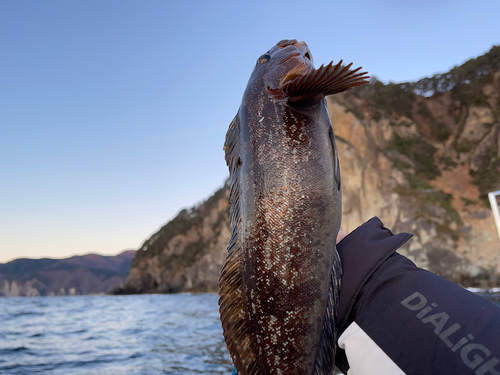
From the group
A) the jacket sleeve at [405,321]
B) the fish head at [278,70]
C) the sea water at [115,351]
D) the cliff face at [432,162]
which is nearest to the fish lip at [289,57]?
the fish head at [278,70]

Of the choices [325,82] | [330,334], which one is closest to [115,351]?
[330,334]

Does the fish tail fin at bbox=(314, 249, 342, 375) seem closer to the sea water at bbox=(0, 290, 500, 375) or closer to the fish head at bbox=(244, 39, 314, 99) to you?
the fish head at bbox=(244, 39, 314, 99)

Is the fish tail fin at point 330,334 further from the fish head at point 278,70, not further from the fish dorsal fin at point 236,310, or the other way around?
the fish head at point 278,70

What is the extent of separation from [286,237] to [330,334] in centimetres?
46

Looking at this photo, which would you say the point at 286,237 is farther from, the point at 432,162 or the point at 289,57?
the point at 432,162

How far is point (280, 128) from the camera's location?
63.1 inches

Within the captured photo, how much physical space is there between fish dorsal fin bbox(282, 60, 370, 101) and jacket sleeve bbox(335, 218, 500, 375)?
710 mm

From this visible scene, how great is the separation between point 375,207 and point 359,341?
2602cm

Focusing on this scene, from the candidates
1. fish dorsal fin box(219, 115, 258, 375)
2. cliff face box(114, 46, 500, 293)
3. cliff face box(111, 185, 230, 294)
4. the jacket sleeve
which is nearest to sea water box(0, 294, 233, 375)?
fish dorsal fin box(219, 115, 258, 375)

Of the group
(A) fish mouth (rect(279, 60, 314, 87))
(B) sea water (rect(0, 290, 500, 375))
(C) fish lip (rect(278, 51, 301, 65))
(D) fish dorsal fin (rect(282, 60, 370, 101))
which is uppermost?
(C) fish lip (rect(278, 51, 301, 65))

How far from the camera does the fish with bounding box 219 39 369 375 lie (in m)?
1.42

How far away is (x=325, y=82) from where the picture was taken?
4.79 feet

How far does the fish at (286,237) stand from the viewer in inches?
55.8

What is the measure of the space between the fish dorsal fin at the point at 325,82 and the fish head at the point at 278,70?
0.38ft
